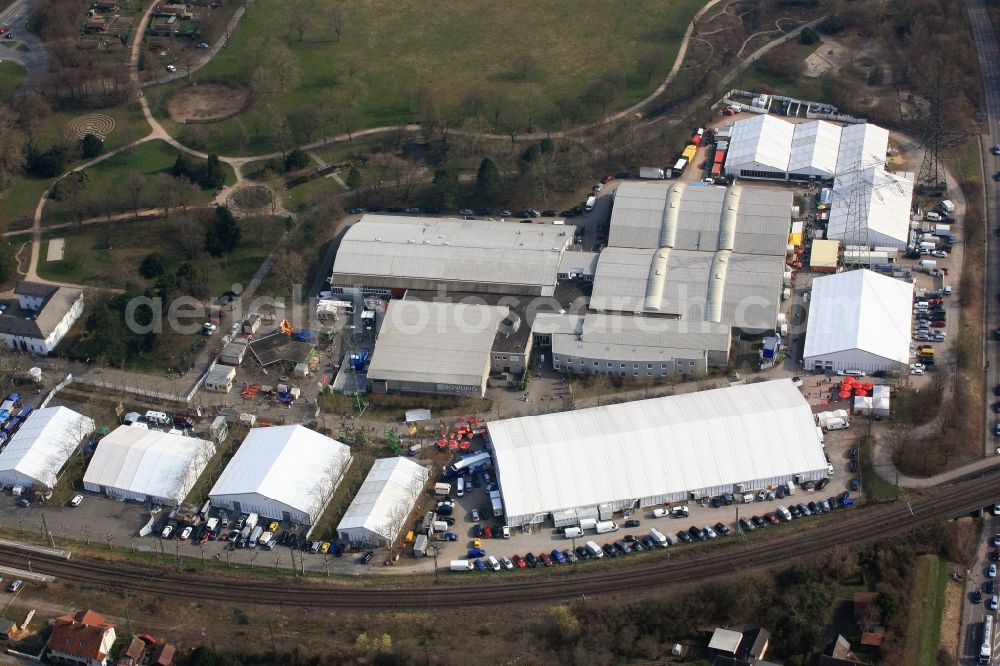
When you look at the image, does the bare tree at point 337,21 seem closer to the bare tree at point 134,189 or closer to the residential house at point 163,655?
the bare tree at point 134,189

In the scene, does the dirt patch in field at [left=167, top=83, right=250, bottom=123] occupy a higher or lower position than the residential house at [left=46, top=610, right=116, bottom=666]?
higher

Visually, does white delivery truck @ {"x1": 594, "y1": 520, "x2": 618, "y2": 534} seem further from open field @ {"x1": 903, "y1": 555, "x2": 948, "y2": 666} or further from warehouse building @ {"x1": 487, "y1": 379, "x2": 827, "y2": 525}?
open field @ {"x1": 903, "y1": 555, "x2": 948, "y2": 666}

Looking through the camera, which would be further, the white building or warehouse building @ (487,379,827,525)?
the white building

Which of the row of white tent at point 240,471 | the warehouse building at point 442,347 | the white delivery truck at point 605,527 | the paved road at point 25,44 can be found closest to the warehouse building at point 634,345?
the warehouse building at point 442,347

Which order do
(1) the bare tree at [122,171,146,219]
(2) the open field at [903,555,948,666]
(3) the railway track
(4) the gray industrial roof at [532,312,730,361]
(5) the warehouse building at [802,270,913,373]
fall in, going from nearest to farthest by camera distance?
(2) the open field at [903,555,948,666] < (3) the railway track < (5) the warehouse building at [802,270,913,373] < (4) the gray industrial roof at [532,312,730,361] < (1) the bare tree at [122,171,146,219]

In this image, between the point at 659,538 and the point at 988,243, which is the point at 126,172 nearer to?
the point at 659,538

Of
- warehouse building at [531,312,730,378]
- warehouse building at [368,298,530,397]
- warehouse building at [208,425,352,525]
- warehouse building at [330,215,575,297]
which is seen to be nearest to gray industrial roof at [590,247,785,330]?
warehouse building at [531,312,730,378]

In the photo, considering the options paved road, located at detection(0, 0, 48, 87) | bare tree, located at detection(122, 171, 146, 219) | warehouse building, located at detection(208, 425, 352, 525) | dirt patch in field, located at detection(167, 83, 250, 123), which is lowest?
warehouse building, located at detection(208, 425, 352, 525)

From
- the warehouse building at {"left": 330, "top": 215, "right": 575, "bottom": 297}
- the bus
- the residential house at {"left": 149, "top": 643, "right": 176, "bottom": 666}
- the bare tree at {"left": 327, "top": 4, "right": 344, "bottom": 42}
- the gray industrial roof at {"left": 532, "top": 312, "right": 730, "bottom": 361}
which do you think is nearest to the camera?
the bus
